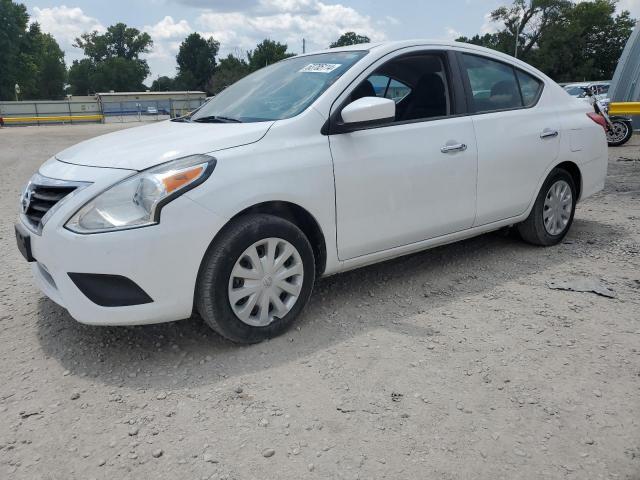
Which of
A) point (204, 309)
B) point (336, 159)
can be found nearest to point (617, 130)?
point (336, 159)

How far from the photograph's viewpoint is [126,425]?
8.30 feet

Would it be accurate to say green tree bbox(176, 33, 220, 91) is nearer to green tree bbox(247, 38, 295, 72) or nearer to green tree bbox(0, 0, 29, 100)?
green tree bbox(247, 38, 295, 72)

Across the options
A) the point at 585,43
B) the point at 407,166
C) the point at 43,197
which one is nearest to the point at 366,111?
the point at 407,166

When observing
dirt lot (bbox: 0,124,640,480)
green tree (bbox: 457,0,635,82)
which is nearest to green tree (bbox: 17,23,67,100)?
green tree (bbox: 457,0,635,82)

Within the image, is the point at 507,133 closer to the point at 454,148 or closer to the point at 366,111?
the point at 454,148

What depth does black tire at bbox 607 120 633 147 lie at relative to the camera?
13.3 m

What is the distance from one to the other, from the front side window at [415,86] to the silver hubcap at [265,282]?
1282 millimetres

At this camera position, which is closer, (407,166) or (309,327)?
(309,327)

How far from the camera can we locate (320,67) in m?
3.77

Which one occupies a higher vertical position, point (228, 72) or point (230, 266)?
point (228, 72)

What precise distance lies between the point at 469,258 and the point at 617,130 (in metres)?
10.8

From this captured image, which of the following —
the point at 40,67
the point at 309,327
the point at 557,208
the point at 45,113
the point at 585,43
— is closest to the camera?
the point at 309,327

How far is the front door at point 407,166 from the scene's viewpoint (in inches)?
136

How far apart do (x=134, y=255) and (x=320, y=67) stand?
Answer: 185 cm
